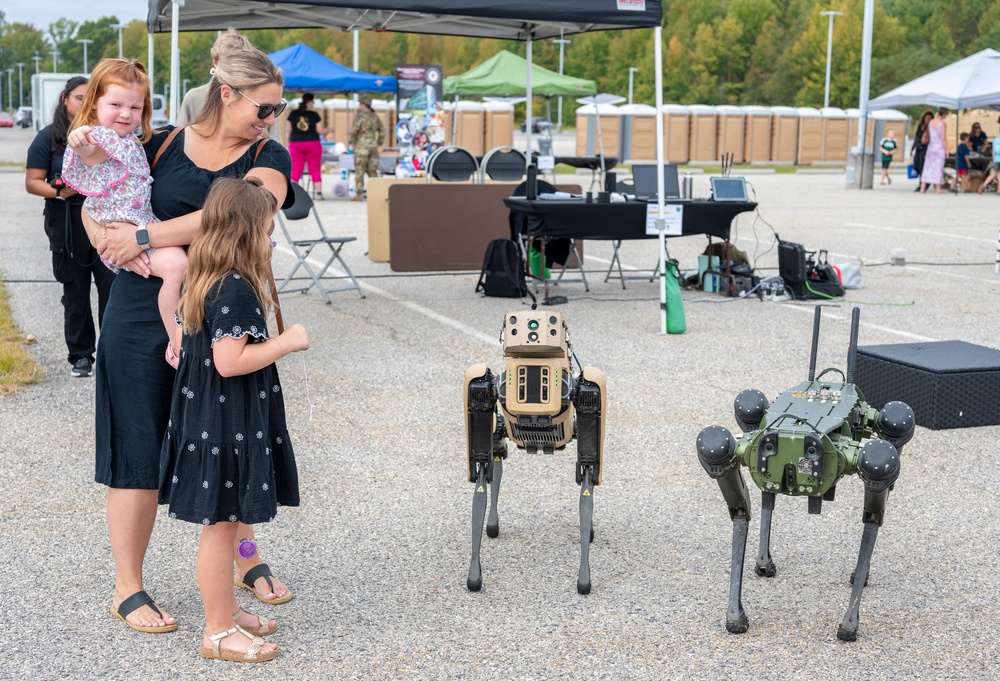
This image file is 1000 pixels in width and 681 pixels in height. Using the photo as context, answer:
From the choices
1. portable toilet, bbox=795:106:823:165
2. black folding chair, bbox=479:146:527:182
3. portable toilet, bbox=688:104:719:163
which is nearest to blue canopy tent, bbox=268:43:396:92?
black folding chair, bbox=479:146:527:182

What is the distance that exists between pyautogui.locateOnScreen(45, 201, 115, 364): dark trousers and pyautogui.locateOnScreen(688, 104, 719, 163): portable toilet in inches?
1297

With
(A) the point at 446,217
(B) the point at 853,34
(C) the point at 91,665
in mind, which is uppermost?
(B) the point at 853,34

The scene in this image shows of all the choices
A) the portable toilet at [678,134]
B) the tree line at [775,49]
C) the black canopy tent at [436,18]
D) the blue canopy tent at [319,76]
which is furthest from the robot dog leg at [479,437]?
the tree line at [775,49]

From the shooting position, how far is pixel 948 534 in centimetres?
444

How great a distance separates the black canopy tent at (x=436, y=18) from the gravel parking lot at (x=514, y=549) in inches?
72.1

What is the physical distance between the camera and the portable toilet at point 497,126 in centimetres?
3569

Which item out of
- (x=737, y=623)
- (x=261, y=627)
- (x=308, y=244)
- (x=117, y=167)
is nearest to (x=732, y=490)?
(x=737, y=623)

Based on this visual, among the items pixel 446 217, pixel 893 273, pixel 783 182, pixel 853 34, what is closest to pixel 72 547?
pixel 446 217

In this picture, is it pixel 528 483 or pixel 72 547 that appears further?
pixel 528 483

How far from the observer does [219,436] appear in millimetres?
3166

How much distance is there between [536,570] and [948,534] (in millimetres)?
1643

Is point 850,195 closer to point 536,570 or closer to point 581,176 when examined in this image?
point 581,176

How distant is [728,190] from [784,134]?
3021 centimetres

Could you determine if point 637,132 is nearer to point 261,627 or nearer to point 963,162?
point 963,162
